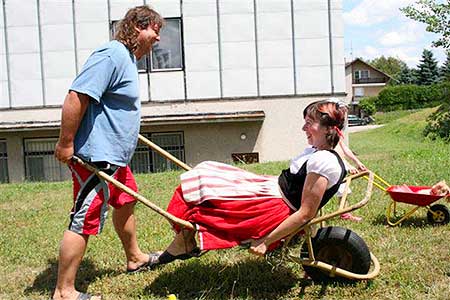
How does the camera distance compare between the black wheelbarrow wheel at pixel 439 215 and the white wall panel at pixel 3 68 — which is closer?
the black wheelbarrow wheel at pixel 439 215

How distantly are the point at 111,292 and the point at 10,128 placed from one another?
32.5 feet

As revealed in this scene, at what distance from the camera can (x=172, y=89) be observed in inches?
504

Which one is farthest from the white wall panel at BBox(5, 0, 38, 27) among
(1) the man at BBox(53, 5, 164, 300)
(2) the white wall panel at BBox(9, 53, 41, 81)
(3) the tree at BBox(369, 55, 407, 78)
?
(3) the tree at BBox(369, 55, 407, 78)

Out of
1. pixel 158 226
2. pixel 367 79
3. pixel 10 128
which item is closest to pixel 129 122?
pixel 158 226

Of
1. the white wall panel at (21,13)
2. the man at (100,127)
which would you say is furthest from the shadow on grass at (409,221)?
the white wall panel at (21,13)

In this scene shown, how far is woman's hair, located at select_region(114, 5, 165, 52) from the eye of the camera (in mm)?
3691

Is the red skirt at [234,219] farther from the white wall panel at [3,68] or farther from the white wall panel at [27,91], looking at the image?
the white wall panel at [3,68]

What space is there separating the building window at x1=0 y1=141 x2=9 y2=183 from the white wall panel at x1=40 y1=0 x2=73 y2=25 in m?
3.11

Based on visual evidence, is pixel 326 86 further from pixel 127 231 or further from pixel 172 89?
pixel 127 231

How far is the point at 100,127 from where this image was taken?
11.9 feet

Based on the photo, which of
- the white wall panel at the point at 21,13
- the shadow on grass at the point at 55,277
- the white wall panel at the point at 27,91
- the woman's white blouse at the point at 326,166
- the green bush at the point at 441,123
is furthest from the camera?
the green bush at the point at 441,123

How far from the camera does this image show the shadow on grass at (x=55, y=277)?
402 centimetres

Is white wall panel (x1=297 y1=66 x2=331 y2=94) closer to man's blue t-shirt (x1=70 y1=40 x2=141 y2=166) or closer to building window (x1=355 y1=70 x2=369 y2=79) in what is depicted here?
man's blue t-shirt (x1=70 y1=40 x2=141 y2=166)

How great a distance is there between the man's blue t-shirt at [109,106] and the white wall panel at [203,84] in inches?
353
